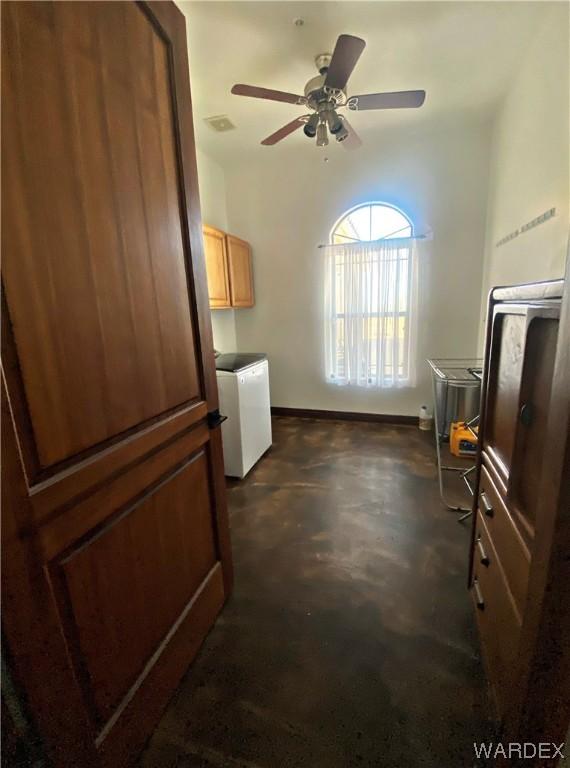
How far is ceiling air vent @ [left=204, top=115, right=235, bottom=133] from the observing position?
9.10 ft

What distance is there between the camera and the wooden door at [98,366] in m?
0.63

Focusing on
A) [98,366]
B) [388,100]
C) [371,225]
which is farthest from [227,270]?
[98,366]

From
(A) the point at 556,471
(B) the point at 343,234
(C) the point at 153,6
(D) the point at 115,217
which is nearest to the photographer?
(A) the point at 556,471

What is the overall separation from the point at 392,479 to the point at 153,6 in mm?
2845

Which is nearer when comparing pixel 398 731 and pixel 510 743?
pixel 510 743

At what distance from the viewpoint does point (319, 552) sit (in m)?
1.86

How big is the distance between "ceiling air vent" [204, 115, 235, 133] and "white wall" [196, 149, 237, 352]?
1.41 ft

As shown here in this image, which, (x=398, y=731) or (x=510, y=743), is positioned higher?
(x=510, y=743)

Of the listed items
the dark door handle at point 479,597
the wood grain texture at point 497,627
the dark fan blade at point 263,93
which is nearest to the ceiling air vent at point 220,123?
the dark fan blade at point 263,93

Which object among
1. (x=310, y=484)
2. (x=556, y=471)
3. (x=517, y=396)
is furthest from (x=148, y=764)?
(x=310, y=484)

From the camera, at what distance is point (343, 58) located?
5.67 feet

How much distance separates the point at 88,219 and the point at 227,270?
2684mm

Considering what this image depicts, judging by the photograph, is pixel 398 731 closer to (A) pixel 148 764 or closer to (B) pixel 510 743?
(B) pixel 510 743

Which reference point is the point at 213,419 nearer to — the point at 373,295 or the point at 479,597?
the point at 479,597
